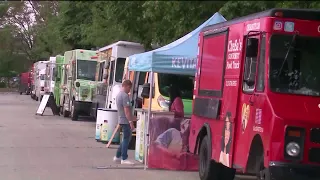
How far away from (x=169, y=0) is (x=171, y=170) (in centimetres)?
401

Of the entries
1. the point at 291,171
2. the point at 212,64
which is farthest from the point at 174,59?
the point at 291,171

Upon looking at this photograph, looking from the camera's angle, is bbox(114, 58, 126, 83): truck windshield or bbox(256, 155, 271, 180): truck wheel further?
bbox(114, 58, 126, 83): truck windshield

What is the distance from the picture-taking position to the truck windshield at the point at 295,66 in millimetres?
8422

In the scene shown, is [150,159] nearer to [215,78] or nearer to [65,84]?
[215,78]

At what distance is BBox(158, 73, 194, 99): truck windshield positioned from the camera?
1570cm

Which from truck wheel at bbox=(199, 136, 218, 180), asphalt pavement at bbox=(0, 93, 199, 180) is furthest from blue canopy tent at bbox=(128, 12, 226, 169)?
truck wheel at bbox=(199, 136, 218, 180)

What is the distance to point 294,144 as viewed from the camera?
8.07 meters

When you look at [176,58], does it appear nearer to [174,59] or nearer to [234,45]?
[174,59]

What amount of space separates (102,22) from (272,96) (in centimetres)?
1924

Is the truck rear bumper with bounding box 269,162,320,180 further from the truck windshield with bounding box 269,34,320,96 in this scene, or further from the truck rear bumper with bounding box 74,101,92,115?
the truck rear bumper with bounding box 74,101,92,115

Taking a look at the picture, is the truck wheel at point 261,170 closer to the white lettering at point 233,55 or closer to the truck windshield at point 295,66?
the truck windshield at point 295,66

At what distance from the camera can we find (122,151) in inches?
532

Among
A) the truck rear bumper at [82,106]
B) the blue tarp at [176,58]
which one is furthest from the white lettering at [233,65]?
the truck rear bumper at [82,106]

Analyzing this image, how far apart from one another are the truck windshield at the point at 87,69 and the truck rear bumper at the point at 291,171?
1979 cm
